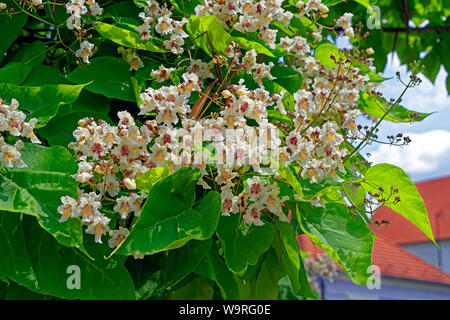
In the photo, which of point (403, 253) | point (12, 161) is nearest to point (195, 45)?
point (12, 161)

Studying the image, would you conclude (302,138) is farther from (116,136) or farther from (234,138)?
(116,136)

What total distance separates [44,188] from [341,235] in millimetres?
460

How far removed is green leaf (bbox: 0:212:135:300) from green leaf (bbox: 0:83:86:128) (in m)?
0.17

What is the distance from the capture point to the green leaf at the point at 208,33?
856 millimetres

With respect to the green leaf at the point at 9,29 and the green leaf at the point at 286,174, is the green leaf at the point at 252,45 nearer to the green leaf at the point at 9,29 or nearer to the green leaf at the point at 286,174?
the green leaf at the point at 286,174

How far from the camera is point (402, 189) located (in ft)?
2.86

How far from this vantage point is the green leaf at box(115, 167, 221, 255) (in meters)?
0.68

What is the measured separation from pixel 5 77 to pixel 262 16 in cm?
45

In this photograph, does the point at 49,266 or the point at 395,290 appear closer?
the point at 49,266

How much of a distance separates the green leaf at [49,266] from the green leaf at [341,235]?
297 millimetres

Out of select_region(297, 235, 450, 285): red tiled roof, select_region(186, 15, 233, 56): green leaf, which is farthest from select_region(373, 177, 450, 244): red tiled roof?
select_region(186, 15, 233, 56): green leaf

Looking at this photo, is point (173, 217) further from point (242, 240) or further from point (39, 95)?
point (39, 95)

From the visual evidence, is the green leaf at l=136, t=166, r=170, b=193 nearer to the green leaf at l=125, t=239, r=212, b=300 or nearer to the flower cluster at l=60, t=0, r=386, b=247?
the flower cluster at l=60, t=0, r=386, b=247

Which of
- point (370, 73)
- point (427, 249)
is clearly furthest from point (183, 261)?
point (427, 249)
